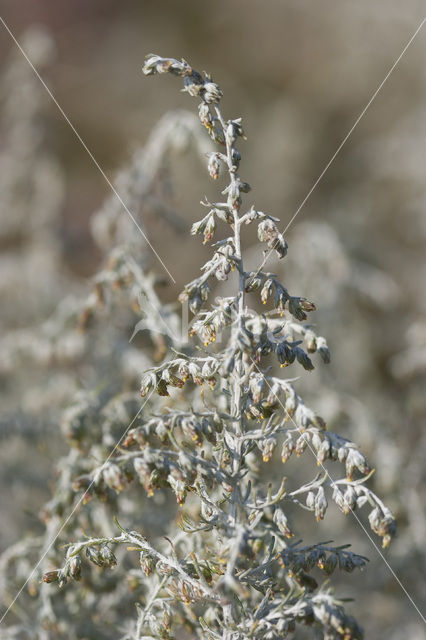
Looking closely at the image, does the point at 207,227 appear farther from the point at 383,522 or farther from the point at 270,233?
the point at 383,522

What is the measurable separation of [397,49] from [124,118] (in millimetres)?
4665

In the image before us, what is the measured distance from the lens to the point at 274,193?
9266 millimetres

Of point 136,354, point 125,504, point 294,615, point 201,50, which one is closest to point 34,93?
point 136,354

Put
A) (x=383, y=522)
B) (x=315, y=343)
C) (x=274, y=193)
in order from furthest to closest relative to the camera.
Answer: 1. (x=274, y=193)
2. (x=315, y=343)
3. (x=383, y=522)

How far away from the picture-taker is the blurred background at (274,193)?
4.21 meters

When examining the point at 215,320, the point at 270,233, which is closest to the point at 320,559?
the point at 215,320

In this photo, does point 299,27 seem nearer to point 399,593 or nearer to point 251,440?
point 399,593

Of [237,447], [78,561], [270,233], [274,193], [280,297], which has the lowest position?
[274,193]

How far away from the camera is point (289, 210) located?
9.71 metres

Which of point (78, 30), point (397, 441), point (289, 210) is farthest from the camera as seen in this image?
point (78, 30)

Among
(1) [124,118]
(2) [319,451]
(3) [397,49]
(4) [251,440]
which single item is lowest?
(1) [124,118]

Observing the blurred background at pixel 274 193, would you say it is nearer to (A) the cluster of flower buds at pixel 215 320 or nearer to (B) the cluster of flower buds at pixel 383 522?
(A) the cluster of flower buds at pixel 215 320

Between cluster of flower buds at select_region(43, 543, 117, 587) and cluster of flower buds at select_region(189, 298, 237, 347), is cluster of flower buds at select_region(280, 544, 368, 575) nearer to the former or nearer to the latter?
cluster of flower buds at select_region(43, 543, 117, 587)

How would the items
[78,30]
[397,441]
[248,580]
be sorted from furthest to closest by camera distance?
[78,30], [397,441], [248,580]
